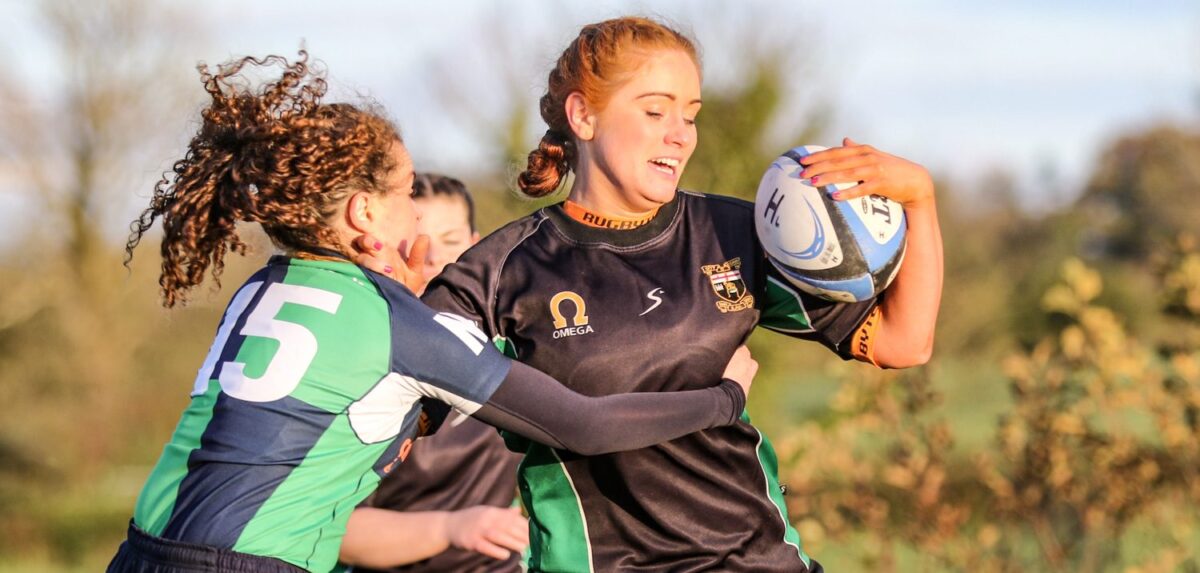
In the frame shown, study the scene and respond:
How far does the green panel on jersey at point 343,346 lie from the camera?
10.3 feet

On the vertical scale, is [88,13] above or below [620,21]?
below

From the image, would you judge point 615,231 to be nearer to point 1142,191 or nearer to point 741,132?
point 741,132

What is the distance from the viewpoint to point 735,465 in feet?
12.1

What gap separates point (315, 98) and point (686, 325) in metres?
Answer: 1.14

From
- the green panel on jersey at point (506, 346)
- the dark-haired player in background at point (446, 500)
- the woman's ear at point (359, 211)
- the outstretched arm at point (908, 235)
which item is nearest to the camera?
the woman's ear at point (359, 211)

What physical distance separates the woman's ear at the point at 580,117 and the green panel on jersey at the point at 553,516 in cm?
91

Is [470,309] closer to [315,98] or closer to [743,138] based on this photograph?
[315,98]

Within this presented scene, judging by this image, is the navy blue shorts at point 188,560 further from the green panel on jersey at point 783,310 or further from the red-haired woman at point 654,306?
the green panel on jersey at point 783,310

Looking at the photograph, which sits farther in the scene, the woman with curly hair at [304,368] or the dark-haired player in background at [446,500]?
the dark-haired player in background at [446,500]

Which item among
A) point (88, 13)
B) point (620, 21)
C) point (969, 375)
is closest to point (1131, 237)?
point (969, 375)

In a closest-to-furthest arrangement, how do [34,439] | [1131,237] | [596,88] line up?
[596,88] < [34,439] < [1131,237]

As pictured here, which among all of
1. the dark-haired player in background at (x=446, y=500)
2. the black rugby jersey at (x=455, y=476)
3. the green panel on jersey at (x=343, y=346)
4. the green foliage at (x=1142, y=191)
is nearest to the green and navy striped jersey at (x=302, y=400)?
the green panel on jersey at (x=343, y=346)

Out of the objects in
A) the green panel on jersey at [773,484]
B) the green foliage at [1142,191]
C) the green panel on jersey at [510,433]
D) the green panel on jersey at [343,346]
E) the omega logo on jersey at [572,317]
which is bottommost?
the green foliage at [1142,191]

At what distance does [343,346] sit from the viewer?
10.4ft
